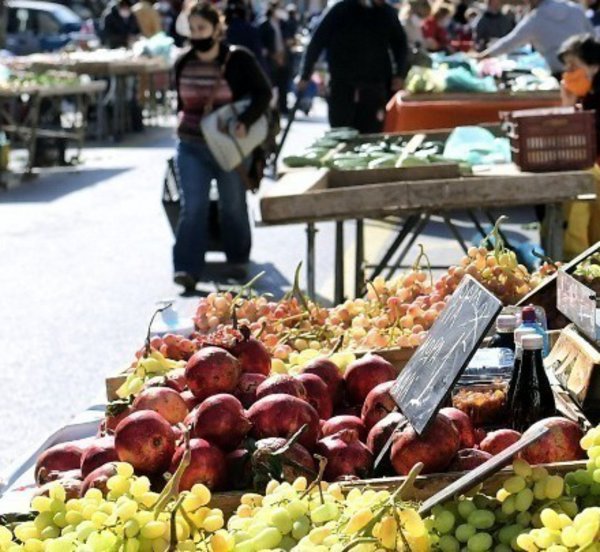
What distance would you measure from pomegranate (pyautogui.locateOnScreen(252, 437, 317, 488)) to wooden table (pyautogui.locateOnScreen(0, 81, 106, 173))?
14.0 m

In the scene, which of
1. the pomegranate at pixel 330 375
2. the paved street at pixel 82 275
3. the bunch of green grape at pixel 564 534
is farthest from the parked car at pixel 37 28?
the bunch of green grape at pixel 564 534

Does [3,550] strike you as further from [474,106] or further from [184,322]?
[474,106]

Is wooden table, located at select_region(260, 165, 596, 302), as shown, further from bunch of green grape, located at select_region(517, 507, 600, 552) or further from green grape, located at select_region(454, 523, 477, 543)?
bunch of green grape, located at select_region(517, 507, 600, 552)

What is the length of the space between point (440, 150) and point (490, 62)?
20.2 ft

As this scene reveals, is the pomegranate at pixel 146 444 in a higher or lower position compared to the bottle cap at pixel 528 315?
lower

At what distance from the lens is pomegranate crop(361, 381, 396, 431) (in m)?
3.29

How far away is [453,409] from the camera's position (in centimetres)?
311

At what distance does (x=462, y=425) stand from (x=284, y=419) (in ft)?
1.26

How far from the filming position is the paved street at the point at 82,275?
742cm

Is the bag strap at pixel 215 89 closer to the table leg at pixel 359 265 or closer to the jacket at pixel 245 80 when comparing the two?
the jacket at pixel 245 80

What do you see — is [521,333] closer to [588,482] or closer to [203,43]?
[588,482]

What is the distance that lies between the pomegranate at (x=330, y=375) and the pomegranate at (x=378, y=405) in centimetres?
28

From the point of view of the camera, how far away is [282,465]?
9.53ft

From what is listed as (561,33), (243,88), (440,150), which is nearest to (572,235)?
(440,150)
